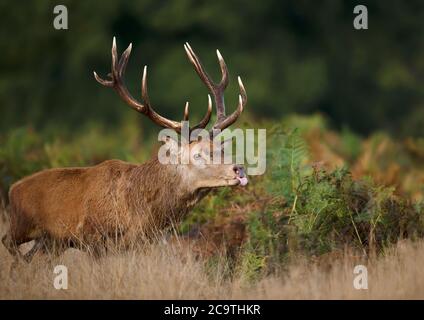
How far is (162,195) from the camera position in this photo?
855 cm

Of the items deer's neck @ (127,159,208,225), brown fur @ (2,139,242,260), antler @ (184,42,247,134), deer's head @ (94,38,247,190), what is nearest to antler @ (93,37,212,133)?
deer's head @ (94,38,247,190)

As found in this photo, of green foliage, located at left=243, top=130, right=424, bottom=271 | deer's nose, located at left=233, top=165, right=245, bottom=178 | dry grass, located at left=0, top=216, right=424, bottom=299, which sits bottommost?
dry grass, located at left=0, top=216, right=424, bottom=299

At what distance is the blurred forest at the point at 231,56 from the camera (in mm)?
25438

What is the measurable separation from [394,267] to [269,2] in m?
19.9

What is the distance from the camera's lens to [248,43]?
26.6 m

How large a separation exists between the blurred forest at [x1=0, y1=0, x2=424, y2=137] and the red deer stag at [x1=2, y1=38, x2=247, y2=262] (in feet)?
52.9

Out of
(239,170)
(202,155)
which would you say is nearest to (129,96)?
(202,155)

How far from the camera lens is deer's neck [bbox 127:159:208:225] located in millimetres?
8516

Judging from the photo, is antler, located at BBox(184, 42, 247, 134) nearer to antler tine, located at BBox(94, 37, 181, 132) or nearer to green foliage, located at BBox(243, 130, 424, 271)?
antler tine, located at BBox(94, 37, 181, 132)

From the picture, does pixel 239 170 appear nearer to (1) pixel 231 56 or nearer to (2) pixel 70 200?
(2) pixel 70 200

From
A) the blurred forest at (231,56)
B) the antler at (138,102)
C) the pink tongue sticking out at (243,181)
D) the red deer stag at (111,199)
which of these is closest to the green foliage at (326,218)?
the pink tongue sticking out at (243,181)
